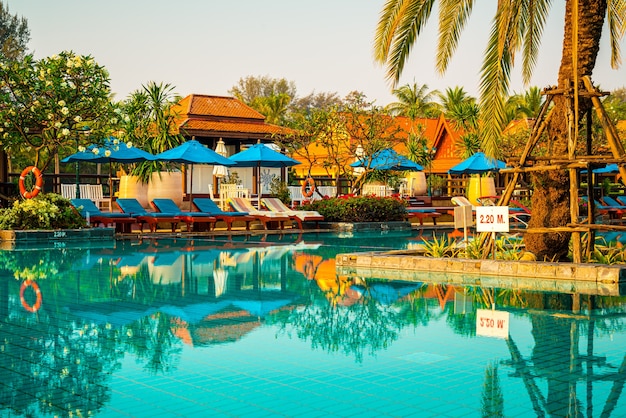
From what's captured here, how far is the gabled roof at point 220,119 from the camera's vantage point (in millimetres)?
35094

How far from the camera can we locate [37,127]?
2208 cm

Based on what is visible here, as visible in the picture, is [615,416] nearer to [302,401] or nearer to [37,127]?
[302,401]

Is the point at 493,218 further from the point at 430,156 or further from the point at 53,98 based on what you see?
the point at 430,156

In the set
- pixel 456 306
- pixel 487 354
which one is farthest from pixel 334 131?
pixel 487 354

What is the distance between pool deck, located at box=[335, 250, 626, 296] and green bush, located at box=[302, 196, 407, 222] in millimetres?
12562

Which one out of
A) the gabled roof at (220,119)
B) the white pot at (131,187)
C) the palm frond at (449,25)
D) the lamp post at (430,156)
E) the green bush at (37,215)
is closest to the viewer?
the palm frond at (449,25)

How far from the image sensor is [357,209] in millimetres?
26859

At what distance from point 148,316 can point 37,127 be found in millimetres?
14616

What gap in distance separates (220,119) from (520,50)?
22172 millimetres

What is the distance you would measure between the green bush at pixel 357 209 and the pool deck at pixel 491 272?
12.6 m

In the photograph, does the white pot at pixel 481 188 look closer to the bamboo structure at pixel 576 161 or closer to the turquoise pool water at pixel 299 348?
the bamboo structure at pixel 576 161

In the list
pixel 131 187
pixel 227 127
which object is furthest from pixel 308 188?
pixel 131 187

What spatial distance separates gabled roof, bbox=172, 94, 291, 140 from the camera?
115ft

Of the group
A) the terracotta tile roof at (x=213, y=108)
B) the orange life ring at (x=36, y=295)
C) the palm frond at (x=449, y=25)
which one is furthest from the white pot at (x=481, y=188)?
the orange life ring at (x=36, y=295)
